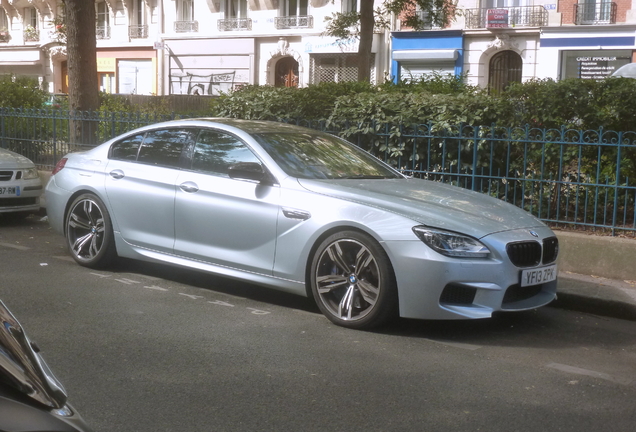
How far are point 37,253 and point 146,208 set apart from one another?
79.8 inches

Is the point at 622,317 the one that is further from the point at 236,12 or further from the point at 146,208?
the point at 236,12

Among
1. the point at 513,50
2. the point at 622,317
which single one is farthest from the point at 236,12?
the point at 622,317

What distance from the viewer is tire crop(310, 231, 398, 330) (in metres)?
5.67

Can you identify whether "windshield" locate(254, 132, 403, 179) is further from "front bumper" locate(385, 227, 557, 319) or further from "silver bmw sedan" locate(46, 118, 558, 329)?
"front bumper" locate(385, 227, 557, 319)

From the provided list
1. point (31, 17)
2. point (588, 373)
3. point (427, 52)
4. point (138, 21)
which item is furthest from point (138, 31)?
point (588, 373)

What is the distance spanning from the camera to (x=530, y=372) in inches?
196

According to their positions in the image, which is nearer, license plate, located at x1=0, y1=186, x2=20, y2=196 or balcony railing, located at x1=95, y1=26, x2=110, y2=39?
license plate, located at x1=0, y1=186, x2=20, y2=196

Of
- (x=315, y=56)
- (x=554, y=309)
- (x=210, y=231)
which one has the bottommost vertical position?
(x=554, y=309)

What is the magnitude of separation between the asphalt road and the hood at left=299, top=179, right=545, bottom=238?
783mm

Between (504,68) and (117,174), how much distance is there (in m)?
28.2

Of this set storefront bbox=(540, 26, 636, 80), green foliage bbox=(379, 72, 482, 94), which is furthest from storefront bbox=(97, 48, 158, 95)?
green foliage bbox=(379, 72, 482, 94)

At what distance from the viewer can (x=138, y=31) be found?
43.8 metres

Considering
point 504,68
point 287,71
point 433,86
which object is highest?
point 504,68

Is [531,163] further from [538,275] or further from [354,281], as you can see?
[354,281]
